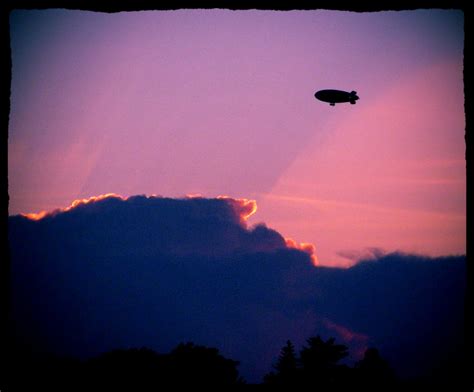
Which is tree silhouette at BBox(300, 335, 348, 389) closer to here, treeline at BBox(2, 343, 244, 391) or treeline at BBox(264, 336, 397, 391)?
treeline at BBox(264, 336, 397, 391)

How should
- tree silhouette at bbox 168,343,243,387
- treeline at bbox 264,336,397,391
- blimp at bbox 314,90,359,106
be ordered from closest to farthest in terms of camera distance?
treeline at bbox 264,336,397,391 < tree silhouette at bbox 168,343,243,387 < blimp at bbox 314,90,359,106

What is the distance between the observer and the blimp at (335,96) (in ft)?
88.8

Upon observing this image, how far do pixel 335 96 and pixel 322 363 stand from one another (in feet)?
84.8

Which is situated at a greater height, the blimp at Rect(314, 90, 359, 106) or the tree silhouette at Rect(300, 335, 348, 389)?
the blimp at Rect(314, 90, 359, 106)

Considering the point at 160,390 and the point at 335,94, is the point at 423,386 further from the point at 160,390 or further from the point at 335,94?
the point at 335,94

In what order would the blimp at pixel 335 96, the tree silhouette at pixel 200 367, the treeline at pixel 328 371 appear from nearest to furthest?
the treeline at pixel 328 371
the tree silhouette at pixel 200 367
the blimp at pixel 335 96

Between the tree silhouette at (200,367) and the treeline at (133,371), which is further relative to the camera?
the tree silhouette at (200,367)

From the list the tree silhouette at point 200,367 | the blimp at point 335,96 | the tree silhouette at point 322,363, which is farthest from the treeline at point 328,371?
the blimp at point 335,96

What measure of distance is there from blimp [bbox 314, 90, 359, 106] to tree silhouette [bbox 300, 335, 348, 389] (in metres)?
25.4

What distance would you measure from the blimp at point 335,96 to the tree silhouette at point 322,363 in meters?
25.4

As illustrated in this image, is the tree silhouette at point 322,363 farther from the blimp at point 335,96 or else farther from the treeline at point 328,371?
the blimp at point 335,96

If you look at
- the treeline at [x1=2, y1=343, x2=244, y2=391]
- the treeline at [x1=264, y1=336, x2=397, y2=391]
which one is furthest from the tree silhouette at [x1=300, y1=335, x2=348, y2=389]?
the treeline at [x1=2, y1=343, x2=244, y2=391]

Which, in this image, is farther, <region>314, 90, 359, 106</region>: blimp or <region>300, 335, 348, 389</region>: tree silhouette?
<region>314, 90, 359, 106</region>: blimp

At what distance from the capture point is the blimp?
88.8ft
